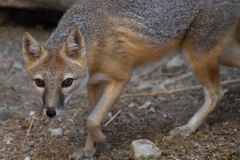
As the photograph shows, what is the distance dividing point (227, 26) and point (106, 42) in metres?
1.42

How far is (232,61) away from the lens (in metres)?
6.12

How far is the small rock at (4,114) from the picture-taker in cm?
606

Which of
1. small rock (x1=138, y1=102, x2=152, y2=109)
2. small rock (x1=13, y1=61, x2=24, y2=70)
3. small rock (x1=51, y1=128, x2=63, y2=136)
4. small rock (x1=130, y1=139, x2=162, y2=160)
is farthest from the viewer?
small rock (x1=13, y1=61, x2=24, y2=70)

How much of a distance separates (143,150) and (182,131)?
0.81 meters

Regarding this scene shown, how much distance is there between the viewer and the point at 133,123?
19.9ft

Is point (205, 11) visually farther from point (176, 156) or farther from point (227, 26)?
point (176, 156)

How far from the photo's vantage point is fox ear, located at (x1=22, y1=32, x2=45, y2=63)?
15.9 ft

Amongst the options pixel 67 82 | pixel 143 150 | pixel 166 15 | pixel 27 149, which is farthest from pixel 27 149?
pixel 166 15

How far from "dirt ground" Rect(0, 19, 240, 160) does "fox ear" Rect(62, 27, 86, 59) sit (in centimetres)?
109

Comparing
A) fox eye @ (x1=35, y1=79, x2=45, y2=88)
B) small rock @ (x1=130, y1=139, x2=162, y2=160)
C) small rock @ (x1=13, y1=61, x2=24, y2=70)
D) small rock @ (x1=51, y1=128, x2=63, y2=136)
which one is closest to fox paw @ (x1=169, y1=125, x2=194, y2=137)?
small rock @ (x1=130, y1=139, x2=162, y2=160)

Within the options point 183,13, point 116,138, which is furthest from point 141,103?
point 183,13

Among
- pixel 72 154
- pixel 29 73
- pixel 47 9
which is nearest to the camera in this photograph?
pixel 29 73

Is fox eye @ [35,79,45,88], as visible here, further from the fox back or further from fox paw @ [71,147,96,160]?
fox paw @ [71,147,96,160]

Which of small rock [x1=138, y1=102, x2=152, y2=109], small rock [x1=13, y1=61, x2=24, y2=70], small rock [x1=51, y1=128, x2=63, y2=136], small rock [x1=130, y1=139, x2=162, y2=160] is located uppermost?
small rock [x1=130, y1=139, x2=162, y2=160]
